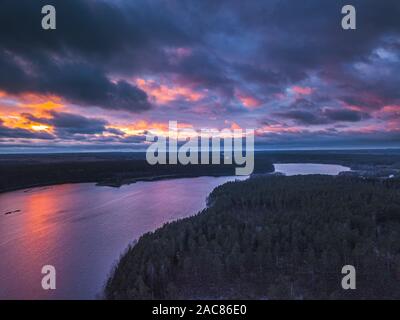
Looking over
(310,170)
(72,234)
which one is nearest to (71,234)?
(72,234)

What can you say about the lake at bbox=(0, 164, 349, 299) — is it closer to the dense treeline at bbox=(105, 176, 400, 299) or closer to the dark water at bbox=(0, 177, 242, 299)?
the dark water at bbox=(0, 177, 242, 299)

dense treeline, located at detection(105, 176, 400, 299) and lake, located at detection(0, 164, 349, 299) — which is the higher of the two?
dense treeline, located at detection(105, 176, 400, 299)

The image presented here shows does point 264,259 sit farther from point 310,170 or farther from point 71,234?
point 310,170

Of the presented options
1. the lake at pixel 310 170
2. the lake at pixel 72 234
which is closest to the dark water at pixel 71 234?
the lake at pixel 72 234

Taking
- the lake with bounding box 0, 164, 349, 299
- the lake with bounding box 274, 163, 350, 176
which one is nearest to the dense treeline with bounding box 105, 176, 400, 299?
the lake with bounding box 0, 164, 349, 299
